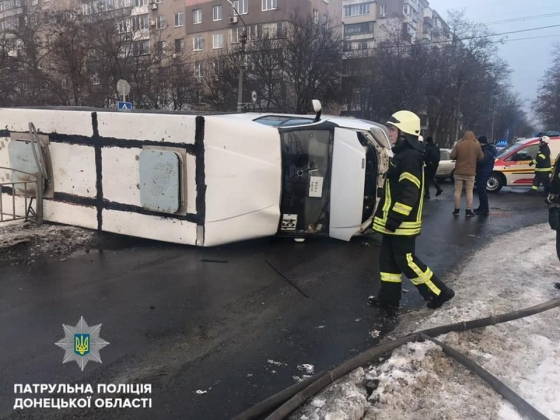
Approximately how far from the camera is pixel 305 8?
4075cm

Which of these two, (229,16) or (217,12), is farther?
(217,12)

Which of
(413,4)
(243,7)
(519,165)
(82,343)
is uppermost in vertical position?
(413,4)

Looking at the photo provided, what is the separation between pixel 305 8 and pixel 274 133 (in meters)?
39.1

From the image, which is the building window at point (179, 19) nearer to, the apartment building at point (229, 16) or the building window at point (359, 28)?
the apartment building at point (229, 16)

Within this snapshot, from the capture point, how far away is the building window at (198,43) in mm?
44688

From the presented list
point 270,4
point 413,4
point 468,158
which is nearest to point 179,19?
point 270,4

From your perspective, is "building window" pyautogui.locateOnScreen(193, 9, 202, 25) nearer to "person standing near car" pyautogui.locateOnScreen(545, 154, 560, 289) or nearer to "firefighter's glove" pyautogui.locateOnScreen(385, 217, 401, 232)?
"person standing near car" pyautogui.locateOnScreen(545, 154, 560, 289)

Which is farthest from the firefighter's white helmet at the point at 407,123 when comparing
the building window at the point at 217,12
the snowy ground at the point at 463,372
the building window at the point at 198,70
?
the building window at the point at 217,12

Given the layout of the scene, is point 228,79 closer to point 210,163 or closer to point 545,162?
point 545,162

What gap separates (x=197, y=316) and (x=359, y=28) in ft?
199

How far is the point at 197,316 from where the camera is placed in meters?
4.07

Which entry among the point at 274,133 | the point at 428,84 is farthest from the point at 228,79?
the point at 274,133

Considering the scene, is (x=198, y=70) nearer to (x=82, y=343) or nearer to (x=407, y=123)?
(x=407, y=123)

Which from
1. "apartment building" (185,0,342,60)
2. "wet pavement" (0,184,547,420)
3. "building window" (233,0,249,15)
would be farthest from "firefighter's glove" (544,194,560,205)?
"building window" (233,0,249,15)
